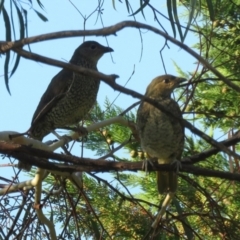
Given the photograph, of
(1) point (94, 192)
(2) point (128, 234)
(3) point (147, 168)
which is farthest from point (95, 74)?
(1) point (94, 192)

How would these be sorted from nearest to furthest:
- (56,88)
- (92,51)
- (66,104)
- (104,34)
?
(104,34) → (66,104) → (56,88) → (92,51)

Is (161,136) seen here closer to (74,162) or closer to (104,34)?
(74,162)

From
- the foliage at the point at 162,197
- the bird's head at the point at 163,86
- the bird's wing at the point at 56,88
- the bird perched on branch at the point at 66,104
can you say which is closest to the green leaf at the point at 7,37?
the foliage at the point at 162,197

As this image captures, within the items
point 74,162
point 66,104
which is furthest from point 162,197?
point 74,162

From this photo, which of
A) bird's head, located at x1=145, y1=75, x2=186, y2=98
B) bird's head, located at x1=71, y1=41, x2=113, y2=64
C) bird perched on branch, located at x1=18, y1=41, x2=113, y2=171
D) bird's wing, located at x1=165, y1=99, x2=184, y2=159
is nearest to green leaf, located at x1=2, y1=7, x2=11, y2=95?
bird's wing, located at x1=165, y1=99, x2=184, y2=159

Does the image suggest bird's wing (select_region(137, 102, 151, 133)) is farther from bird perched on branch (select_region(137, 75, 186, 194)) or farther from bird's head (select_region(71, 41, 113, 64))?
bird's head (select_region(71, 41, 113, 64))

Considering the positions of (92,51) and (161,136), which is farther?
(92,51)

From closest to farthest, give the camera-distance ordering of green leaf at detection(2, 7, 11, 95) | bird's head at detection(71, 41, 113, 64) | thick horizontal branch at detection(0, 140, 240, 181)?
thick horizontal branch at detection(0, 140, 240, 181) → green leaf at detection(2, 7, 11, 95) → bird's head at detection(71, 41, 113, 64)

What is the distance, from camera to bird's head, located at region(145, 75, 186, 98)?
4.43m

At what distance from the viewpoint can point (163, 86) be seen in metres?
4.46

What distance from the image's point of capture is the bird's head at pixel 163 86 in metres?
4.43

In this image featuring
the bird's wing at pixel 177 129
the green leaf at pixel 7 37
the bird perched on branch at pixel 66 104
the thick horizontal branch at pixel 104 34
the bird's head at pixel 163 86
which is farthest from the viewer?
the bird perched on branch at pixel 66 104

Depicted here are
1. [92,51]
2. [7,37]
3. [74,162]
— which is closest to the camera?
[74,162]

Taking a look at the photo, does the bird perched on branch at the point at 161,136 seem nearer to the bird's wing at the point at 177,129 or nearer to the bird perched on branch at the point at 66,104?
the bird's wing at the point at 177,129
